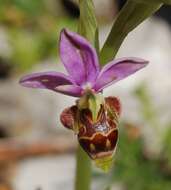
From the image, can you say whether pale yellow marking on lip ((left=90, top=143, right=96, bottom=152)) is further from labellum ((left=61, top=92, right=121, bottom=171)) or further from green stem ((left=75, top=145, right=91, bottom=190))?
Answer: green stem ((left=75, top=145, right=91, bottom=190))

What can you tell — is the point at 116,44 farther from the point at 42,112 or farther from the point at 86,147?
the point at 42,112

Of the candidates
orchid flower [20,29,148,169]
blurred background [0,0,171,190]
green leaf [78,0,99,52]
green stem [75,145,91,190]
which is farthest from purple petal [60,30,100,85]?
blurred background [0,0,171,190]

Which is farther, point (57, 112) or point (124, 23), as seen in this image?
point (57, 112)

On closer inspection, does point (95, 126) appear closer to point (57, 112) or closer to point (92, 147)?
point (92, 147)

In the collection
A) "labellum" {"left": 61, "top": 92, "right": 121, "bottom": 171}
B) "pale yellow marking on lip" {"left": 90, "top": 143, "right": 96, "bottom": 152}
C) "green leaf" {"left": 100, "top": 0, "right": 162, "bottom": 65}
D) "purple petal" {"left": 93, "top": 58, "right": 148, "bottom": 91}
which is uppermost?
"green leaf" {"left": 100, "top": 0, "right": 162, "bottom": 65}

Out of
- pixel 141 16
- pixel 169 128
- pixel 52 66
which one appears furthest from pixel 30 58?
pixel 141 16

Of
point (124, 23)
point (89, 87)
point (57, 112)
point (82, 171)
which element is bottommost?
point (82, 171)

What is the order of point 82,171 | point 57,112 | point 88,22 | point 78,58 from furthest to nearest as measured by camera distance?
point 57,112 < point 82,171 < point 88,22 < point 78,58

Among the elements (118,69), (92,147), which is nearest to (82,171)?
(92,147)
